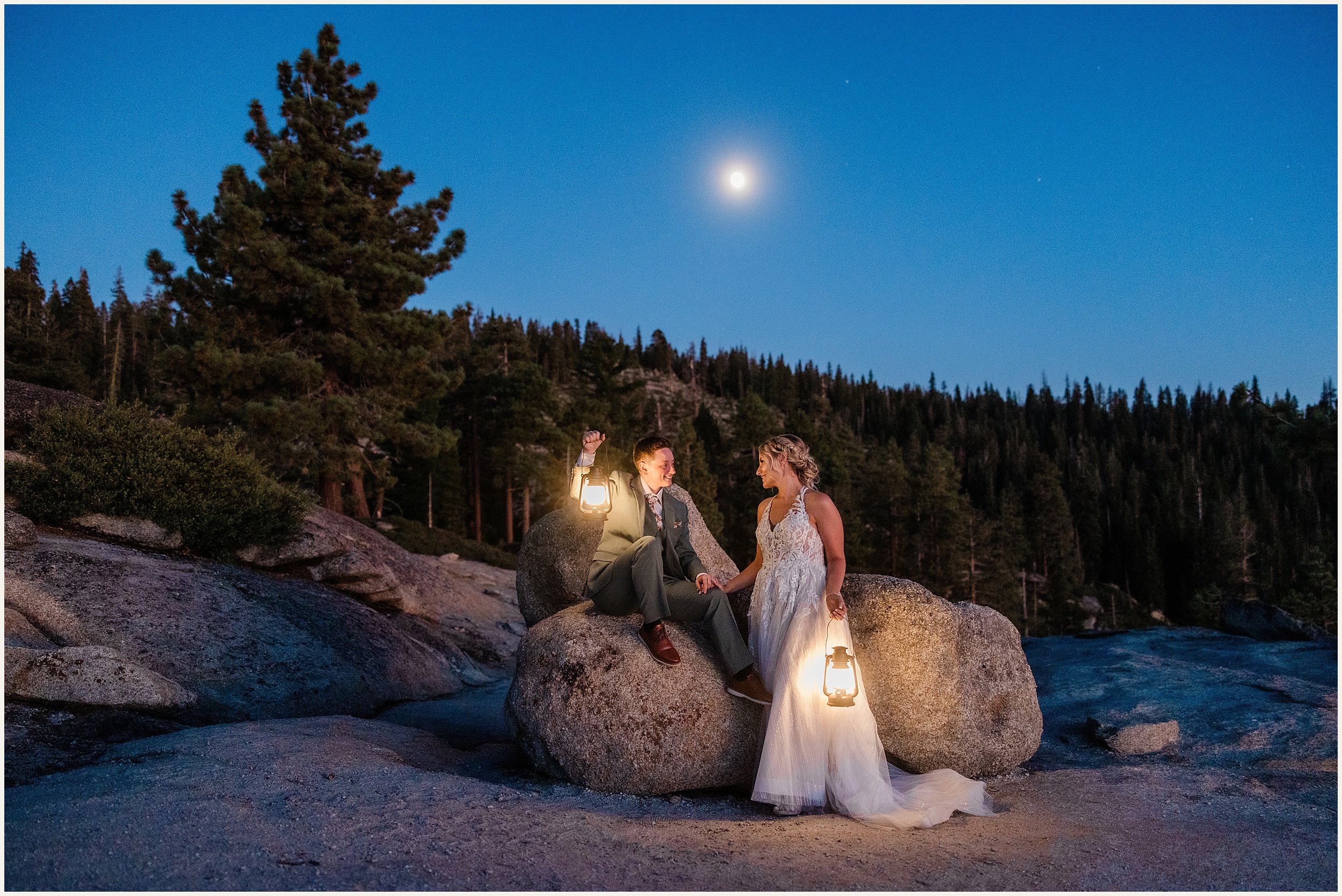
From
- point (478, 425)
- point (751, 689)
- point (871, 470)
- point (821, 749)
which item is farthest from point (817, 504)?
point (871, 470)

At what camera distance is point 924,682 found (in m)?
6.86

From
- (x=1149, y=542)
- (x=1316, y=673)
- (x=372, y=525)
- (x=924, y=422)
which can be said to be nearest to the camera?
(x=1316, y=673)

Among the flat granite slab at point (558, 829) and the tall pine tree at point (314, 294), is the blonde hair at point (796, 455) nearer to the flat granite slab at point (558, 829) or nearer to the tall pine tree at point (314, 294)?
the flat granite slab at point (558, 829)

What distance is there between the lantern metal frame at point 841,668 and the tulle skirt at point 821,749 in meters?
0.22

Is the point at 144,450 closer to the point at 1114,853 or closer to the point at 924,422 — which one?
the point at 1114,853

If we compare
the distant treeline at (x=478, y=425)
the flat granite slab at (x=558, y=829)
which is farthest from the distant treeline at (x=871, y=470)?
the flat granite slab at (x=558, y=829)

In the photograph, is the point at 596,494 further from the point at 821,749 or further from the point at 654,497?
the point at 821,749

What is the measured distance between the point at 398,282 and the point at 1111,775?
68.0 feet

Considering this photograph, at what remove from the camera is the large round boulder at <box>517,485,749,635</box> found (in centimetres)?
886

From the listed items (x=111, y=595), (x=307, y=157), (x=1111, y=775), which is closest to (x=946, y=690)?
(x=1111, y=775)

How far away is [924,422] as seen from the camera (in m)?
148

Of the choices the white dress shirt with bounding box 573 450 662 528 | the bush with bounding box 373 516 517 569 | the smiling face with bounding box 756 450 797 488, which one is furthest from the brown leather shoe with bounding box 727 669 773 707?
the bush with bounding box 373 516 517 569

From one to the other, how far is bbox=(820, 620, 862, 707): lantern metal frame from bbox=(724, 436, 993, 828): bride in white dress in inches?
10.1

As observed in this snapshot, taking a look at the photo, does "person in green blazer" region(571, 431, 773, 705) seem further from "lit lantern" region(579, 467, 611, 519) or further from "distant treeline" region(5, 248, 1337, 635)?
"distant treeline" region(5, 248, 1337, 635)
